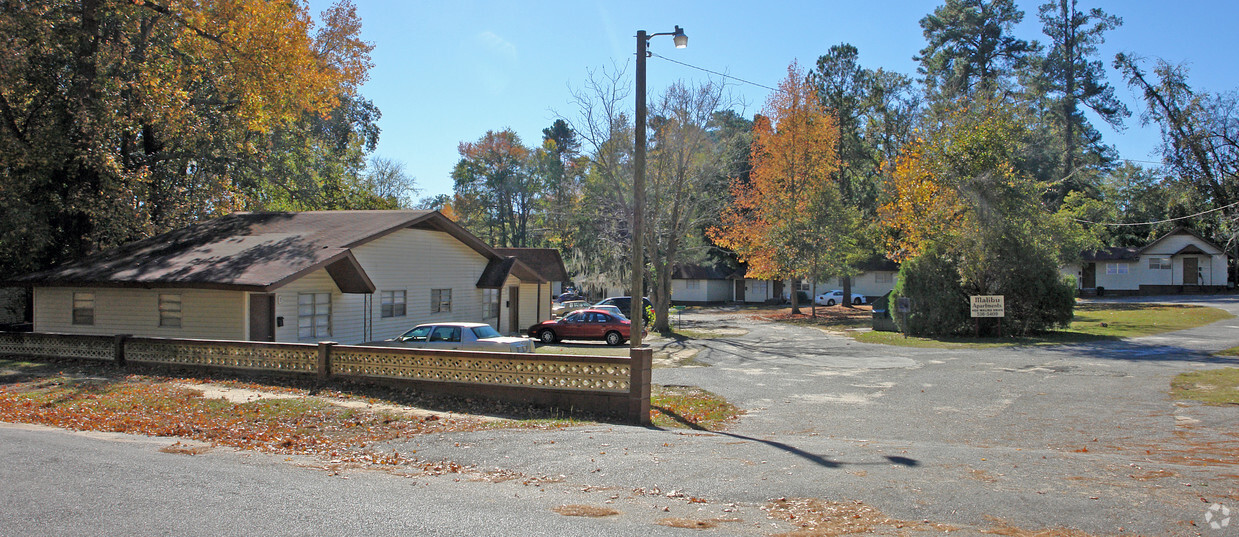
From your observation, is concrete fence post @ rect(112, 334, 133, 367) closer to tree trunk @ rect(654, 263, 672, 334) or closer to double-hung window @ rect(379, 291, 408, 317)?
double-hung window @ rect(379, 291, 408, 317)

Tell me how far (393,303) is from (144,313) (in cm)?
683

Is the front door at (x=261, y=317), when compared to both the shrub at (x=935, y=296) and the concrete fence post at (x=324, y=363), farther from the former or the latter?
the shrub at (x=935, y=296)

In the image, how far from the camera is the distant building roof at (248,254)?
19.2 metres

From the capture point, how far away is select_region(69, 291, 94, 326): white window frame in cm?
2169

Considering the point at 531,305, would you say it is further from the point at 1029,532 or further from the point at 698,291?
the point at 698,291

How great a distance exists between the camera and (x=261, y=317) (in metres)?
19.5

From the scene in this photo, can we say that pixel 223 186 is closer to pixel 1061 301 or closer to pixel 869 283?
pixel 1061 301

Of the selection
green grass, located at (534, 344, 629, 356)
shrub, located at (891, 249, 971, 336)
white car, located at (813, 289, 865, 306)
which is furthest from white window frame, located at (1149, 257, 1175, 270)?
green grass, located at (534, 344, 629, 356)

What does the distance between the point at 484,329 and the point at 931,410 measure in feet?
34.3

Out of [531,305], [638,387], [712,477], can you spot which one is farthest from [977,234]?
[712,477]

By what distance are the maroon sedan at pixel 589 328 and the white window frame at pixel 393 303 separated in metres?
6.77

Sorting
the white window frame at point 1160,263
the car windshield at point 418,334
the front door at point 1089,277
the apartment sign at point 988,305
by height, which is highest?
the white window frame at point 1160,263

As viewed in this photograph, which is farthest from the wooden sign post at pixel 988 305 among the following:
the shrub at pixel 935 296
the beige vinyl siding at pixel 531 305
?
the beige vinyl siding at pixel 531 305

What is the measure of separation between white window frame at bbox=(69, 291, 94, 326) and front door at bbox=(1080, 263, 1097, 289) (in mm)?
61740
